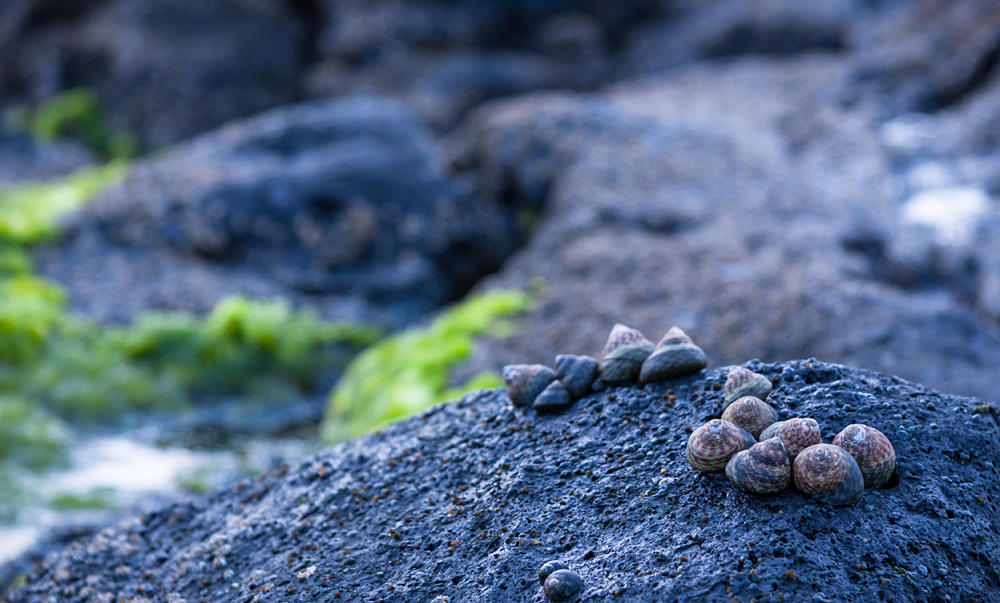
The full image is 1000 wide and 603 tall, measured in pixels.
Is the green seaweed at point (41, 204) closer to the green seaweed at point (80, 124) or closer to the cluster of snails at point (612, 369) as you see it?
the green seaweed at point (80, 124)

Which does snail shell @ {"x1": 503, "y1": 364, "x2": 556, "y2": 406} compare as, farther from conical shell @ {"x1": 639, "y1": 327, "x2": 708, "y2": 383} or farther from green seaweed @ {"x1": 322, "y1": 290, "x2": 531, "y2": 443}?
green seaweed @ {"x1": 322, "y1": 290, "x2": 531, "y2": 443}

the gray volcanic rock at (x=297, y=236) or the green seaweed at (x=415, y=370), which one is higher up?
the gray volcanic rock at (x=297, y=236)

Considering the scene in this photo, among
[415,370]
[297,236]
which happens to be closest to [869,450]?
[415,370]

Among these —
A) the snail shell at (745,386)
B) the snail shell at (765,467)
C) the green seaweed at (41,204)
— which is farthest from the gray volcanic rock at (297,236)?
the snail shell at (765,467)

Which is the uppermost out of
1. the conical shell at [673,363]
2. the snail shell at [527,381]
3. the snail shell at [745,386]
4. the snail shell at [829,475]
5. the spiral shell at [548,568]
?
the snail shell at [527,381]

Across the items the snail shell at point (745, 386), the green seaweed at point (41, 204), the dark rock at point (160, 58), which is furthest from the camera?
the dark rock at point (160, 58)

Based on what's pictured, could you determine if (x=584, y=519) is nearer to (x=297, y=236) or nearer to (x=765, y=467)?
(x=765, y=467)
